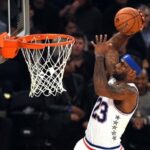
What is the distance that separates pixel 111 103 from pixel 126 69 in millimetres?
417

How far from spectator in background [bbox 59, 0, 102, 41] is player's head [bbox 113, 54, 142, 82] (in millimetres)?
3244

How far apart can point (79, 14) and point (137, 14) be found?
3170 mm

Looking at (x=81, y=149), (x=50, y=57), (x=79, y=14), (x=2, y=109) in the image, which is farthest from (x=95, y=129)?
(x=79, y=14)

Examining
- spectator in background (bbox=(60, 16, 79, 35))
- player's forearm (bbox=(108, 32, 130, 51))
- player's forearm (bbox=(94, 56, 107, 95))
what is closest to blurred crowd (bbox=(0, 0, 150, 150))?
spectator in background (bbox=(60, 16, 79, 35))

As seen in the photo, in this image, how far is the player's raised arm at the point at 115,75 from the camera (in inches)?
258

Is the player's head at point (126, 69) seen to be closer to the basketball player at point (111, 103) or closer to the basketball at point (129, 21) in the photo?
the basketball player at point (111, 103)

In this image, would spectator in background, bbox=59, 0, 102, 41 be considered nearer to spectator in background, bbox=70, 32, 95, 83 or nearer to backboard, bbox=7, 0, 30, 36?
spectator in background, bbox=70, 32, 95, 83

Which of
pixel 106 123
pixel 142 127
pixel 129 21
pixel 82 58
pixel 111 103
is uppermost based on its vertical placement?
pixel 129 21

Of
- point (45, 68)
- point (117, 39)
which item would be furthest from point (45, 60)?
point (117, 39)

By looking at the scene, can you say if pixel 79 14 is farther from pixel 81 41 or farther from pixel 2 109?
pixel 2 109

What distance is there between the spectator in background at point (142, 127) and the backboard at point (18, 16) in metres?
1.95

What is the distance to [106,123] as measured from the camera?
22.6 feet

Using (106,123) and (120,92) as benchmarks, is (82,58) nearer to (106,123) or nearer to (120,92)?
(106,123)

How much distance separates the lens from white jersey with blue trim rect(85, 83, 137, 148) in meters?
6.87
